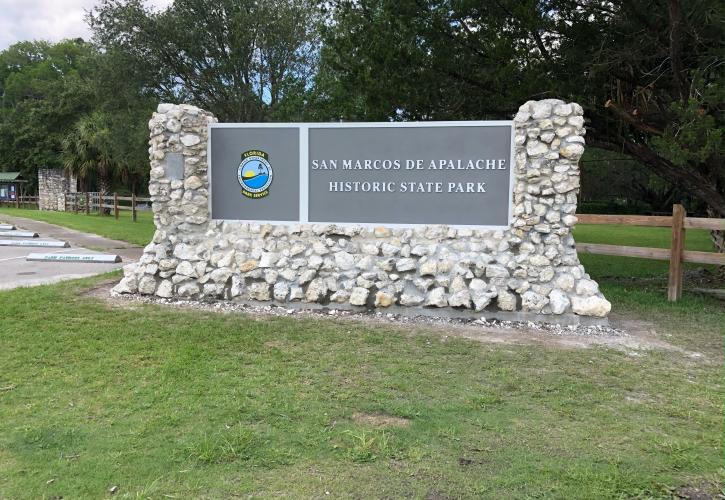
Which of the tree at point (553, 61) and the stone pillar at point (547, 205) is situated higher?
the tree at point (553, 61)

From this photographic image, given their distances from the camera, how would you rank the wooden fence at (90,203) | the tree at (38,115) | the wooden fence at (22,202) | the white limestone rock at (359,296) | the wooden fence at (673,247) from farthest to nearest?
the wooden fence at (22,202), the tree at (38,115), the wooden fence at (90,203), the wooden fence at (673,247), the white limestone rock at (359,296)

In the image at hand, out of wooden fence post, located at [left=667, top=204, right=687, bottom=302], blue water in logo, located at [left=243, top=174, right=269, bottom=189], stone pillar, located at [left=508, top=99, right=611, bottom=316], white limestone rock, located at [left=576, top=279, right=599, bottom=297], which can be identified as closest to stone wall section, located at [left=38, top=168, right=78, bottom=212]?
blue water in logo, located at [left=243, top=174, right=269, bottom=189]

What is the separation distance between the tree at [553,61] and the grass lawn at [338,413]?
3.76 metres

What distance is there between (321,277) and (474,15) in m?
4.77

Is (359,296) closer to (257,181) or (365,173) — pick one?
(365,173)

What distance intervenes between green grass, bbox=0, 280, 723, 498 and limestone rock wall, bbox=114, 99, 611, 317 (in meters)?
0.88

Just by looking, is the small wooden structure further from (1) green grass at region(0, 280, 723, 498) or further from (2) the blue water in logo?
(1) green grass at region(0, 280, 723, 498)

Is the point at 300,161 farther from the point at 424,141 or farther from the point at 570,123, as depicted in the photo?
the point at 570,123

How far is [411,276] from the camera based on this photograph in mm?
6871

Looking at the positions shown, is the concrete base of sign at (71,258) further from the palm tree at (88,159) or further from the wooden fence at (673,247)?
the palm tree at (88,159)

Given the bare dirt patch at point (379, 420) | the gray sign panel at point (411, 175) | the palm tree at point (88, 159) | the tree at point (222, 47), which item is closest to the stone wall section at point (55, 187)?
the palm tree at point (88, 159)

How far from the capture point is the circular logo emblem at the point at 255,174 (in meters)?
7.50

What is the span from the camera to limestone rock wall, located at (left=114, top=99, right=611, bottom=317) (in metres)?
6.57

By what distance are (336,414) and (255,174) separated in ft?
14.2
